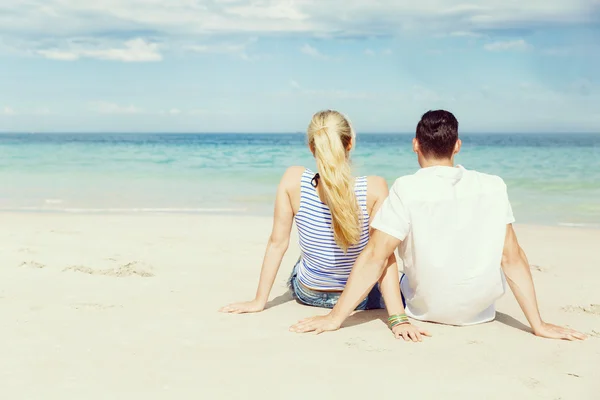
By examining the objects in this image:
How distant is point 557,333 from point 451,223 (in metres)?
0.85

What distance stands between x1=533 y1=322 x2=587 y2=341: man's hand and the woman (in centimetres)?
67

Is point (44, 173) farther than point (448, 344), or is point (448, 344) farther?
point (44, 173)

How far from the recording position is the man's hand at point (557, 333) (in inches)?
131

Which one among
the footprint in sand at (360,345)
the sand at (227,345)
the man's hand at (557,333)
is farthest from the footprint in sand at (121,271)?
the man's hand at (557,333)

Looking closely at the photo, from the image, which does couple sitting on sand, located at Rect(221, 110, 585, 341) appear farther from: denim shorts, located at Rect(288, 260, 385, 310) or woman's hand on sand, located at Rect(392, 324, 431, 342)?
denim shorts, located at Rect(288, 260, 385, 310)

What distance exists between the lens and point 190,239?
21.5ft

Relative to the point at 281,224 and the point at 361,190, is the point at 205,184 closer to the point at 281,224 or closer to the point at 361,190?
the point at 281,224

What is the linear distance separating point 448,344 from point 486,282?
1.22ft

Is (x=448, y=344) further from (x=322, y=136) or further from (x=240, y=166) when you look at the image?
(x=240, y=166)

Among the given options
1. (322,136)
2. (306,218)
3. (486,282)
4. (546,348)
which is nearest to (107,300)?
(306,218)

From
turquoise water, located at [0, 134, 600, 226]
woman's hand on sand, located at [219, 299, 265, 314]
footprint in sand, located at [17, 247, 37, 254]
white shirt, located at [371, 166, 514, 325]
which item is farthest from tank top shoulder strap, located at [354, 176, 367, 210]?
footprint in sand, located at [17, 247, 37, 254]

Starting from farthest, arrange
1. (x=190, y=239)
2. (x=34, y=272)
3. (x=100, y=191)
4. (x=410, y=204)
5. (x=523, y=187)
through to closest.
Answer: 1. (x=523, y=187)
2. (x=100, y=191)
3. (x=190, y=239)
4. (x=34, y=272)
5. (x=410, y=204)

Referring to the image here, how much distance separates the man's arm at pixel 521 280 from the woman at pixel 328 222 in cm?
57

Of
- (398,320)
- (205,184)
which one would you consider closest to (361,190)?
(398,320)
